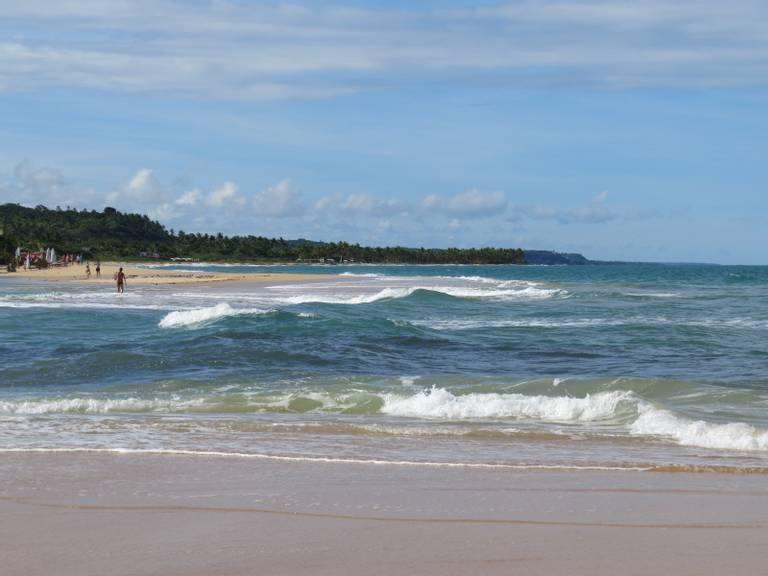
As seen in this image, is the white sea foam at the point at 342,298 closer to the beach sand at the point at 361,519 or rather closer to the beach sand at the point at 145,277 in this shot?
the beach sand at the point at 145,277

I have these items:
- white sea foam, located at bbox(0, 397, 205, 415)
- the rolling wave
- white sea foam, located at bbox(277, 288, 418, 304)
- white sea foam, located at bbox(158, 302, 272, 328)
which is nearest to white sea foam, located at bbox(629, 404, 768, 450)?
the rolling wave

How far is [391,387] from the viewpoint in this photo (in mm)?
14945

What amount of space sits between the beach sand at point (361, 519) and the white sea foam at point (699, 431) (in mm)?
1854

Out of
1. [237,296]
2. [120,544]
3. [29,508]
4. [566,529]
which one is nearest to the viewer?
[120,544]

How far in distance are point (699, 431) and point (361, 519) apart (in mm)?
5576

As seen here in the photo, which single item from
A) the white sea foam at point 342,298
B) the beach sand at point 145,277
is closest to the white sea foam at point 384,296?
the white sea foam at point 342,298

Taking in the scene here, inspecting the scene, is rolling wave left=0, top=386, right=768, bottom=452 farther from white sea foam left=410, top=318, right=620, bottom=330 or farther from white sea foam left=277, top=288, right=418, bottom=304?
white sea foam left=277, top=288, right=418, bottom=304

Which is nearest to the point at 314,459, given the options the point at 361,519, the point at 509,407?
the point at 361,519

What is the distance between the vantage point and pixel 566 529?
21.4 ft

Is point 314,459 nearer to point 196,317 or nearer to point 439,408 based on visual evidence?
point 439,408

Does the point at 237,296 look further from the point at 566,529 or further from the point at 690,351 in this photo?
the point at 566,529

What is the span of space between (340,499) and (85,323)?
2177 cm

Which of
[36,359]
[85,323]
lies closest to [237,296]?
[85,323]

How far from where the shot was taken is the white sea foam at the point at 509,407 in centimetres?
1259
